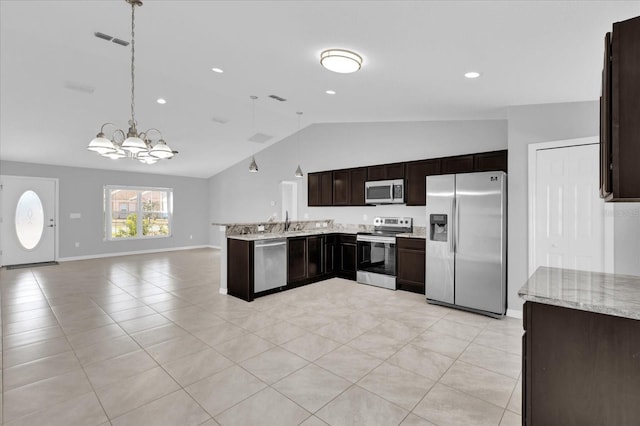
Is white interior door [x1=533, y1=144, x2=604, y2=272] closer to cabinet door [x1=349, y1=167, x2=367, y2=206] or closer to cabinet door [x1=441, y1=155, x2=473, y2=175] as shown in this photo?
cabinet door [x1=441, y1=155, x2=473, y2=175]

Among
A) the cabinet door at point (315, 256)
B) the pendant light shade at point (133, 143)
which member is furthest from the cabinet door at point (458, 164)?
the pendant light shade at point (133, 143)

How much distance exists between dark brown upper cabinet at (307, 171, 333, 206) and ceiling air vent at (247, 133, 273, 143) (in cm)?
158

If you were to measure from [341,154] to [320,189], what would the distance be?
87 centimetres

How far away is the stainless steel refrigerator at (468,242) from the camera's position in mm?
3809

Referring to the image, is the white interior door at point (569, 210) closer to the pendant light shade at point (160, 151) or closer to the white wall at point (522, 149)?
the white wall at point (522, 149)

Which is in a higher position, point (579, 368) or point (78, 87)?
point (78, 87)

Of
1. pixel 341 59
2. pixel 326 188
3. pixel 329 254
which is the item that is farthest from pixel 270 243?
pixel 341 59

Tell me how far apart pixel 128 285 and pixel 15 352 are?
2.61 meters

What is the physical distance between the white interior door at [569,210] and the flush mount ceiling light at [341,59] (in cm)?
Answer: 247

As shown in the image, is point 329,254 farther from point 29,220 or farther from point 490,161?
Result: point 29,220

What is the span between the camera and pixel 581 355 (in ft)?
4.94

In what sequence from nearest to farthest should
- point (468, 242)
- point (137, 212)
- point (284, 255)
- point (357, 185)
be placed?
point (468, 242) → point (284, 255) → point (357, 185) → point (137, 212)

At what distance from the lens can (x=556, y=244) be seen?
3.56 m

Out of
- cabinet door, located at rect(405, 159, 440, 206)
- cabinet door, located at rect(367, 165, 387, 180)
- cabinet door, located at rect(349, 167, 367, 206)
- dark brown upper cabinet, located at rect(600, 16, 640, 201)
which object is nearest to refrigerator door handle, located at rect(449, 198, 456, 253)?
cabinet door, located at rect(405, 159, 440, 206)
